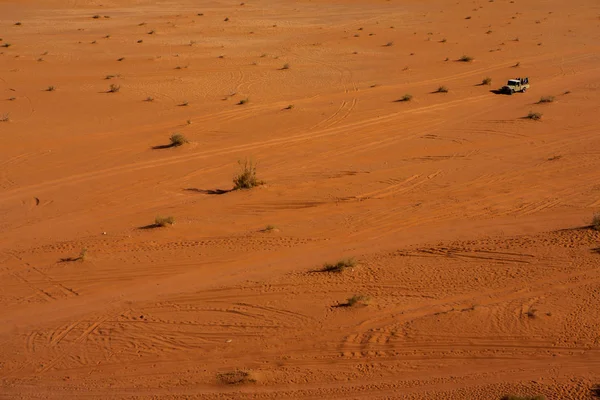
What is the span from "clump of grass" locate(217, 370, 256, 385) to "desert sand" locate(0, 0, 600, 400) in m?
0.02

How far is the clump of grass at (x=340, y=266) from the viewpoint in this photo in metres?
12.3

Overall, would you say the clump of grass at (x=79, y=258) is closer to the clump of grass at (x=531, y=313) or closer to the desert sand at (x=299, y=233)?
the desert sand at (x=299, y=233)

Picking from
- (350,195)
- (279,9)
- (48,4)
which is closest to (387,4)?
(279,9)

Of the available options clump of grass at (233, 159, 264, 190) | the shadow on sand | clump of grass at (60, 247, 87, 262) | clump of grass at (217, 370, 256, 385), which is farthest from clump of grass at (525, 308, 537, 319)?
the shadow on sand

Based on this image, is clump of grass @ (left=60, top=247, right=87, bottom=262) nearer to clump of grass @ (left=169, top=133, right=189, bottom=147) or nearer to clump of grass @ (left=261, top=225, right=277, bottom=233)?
clump of grass @ (left=261, top=225, right=277, bottom=233)

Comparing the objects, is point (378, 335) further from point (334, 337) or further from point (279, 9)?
point (279, 9)

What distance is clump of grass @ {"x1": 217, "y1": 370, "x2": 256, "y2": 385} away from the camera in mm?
9195

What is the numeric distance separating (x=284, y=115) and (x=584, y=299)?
49.4ft

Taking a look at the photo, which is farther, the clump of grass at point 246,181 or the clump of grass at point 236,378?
the clump of grass at point 246,181

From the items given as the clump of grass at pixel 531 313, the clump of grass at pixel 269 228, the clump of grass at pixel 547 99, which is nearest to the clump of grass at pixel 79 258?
the clump of grass at pixel 269 228

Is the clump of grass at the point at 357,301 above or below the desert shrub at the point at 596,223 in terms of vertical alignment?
below

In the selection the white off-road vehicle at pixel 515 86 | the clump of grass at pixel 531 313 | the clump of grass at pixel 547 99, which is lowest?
the clump of grass at pixel 531 313

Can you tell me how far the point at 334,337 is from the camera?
10.2 m

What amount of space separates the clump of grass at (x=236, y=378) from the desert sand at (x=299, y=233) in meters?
0.02
